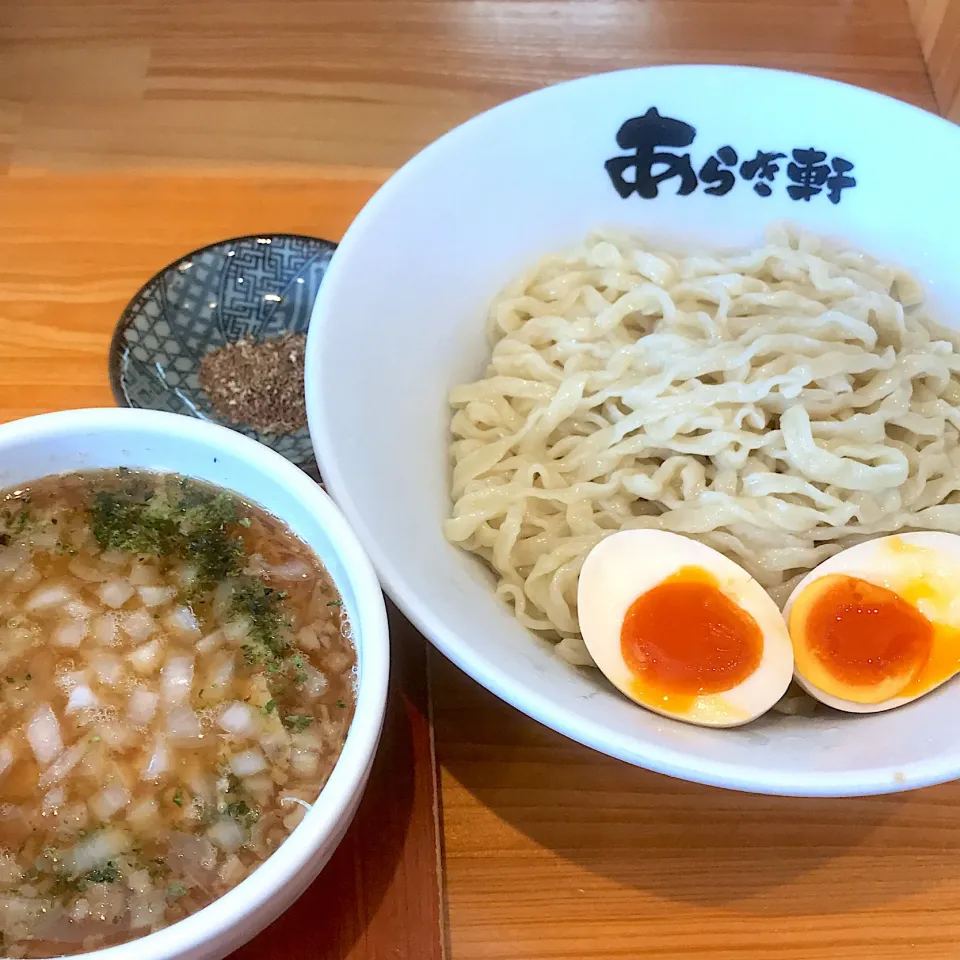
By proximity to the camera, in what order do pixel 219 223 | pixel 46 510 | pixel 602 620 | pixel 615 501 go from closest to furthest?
pixel 46 510
pixel 602 620
pixel 615 501
pixel 219 223

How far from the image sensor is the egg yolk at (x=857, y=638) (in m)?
1.06

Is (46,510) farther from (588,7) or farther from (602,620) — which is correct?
(588,7)

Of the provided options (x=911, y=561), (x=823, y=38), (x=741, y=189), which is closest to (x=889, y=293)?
(x=741, y=189)

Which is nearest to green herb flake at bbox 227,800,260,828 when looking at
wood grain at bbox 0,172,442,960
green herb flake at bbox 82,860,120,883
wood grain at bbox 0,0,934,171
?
green herb flake at bbox 82,860,120,883

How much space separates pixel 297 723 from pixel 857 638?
27.6 inches

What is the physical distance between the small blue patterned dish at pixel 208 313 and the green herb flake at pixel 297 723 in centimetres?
58

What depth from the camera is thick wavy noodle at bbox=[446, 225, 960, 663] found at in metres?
1.21

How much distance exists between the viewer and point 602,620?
1100 millimetres

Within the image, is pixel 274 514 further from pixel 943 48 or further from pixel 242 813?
pixel 943 48

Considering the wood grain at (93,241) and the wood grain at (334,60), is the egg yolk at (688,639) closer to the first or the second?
the wood grain at (93,241)

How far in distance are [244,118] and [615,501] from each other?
1140 mm

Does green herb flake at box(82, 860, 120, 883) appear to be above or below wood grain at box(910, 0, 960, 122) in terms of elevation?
below

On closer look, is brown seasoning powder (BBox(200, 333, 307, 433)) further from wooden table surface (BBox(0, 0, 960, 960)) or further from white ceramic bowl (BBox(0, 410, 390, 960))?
white ceramic bowl (BBox(0, 410, 390, 960))

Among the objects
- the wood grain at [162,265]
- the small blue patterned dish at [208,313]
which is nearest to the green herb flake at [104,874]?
the wood grain at [162,265]
